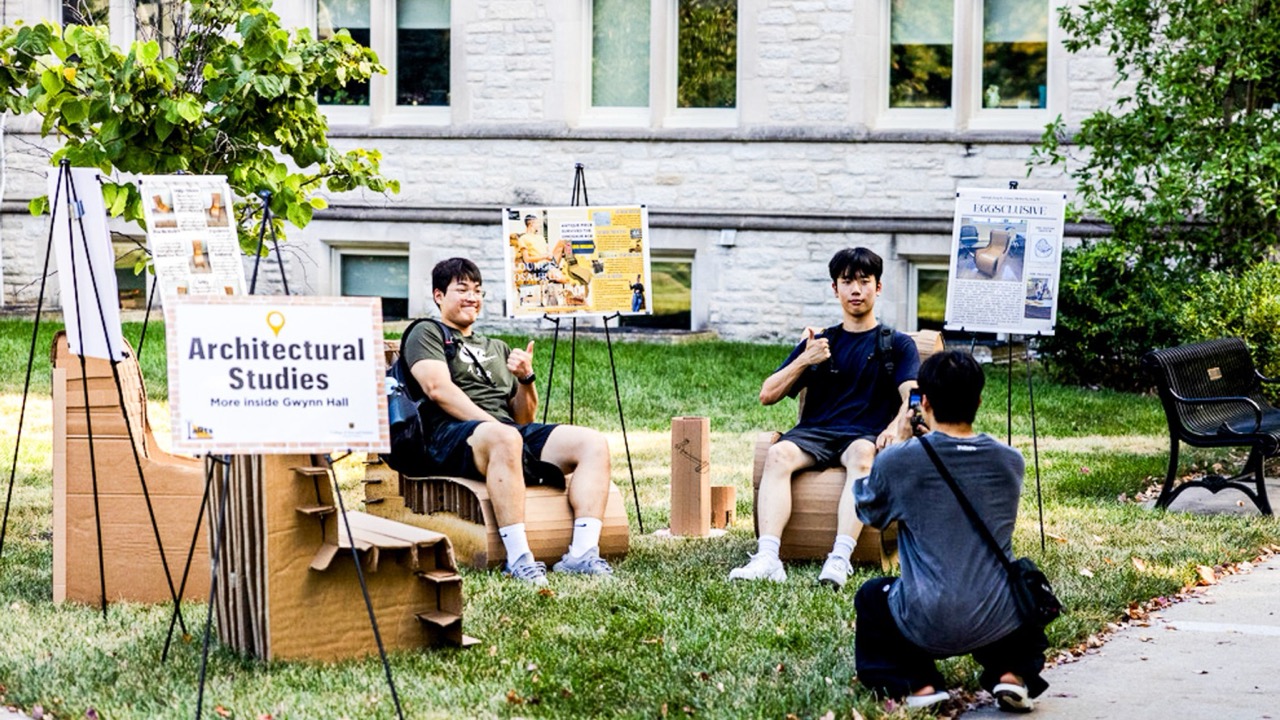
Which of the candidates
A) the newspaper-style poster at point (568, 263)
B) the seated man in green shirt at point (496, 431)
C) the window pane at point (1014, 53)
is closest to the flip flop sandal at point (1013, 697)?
the seated man in green shirt at point (496, 431)

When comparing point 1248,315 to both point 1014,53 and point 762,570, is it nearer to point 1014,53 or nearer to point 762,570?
point 762,570

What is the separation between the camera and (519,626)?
7016 millimetres

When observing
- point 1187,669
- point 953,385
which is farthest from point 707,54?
point 953,385

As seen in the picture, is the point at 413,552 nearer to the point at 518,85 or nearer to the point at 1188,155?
the point at 1188,155

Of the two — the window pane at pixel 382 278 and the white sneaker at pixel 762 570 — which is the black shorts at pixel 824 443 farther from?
the window pane at pixel 382 278

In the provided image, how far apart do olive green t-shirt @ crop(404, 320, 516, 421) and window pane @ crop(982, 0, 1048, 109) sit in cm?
1036

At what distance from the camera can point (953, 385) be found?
5.71 metres

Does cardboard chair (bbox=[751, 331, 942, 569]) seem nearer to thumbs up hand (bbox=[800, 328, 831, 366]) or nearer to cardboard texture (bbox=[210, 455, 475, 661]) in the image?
thumbs up hand (bbox=[800, 328, 831, 366])

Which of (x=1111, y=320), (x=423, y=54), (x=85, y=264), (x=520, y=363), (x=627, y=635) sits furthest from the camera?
(x=423, y=54)

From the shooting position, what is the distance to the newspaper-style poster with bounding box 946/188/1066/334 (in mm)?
9023

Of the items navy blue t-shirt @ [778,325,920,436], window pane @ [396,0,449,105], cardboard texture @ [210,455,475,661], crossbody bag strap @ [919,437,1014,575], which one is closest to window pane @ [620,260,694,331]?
window pane @ [396,0,449,105]

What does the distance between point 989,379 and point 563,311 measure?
7669 mm

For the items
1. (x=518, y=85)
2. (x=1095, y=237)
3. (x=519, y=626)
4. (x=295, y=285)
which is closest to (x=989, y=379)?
(x=1095, y=237)

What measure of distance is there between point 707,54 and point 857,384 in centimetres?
1075
